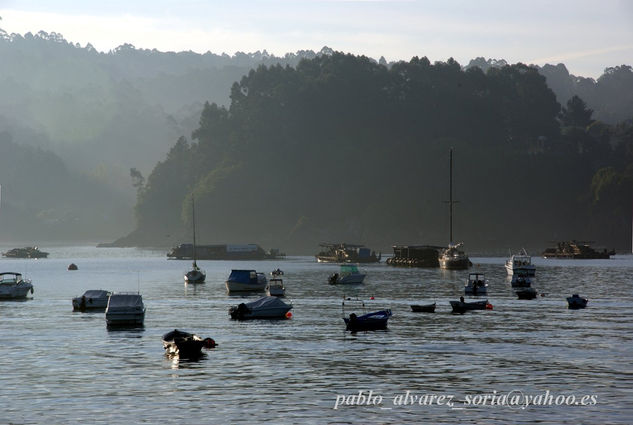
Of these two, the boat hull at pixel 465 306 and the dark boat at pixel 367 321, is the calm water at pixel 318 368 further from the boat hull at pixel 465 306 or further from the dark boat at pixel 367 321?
the boat hull at pixel 465 306

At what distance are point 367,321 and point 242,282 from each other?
6344cm

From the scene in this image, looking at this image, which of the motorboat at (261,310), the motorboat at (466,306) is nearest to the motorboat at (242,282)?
the motorboat at (261,310)

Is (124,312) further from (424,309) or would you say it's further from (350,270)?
(350,270)

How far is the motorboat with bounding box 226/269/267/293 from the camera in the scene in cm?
16150

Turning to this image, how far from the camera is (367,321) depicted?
101 meters

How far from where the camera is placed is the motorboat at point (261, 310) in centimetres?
11350

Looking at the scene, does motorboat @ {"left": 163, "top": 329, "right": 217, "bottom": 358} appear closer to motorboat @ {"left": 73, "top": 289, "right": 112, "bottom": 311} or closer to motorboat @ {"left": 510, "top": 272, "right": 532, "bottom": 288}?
motorboat @ {"left": 73, "top": 289, "right": 112, "bottom": 311}

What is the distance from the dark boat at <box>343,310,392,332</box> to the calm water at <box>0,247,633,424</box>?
1303 mm

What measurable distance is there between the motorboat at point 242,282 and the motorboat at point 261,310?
4562cm

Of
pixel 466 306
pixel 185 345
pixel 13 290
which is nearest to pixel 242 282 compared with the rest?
pixel 13 290

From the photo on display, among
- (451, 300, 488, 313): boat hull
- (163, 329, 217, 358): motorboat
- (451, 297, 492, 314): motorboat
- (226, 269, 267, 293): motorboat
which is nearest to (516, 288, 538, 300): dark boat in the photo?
(451, 297, 492, 314): motorboat

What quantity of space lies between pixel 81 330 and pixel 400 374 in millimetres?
43536

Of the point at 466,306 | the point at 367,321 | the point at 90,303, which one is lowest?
the point at 466,306

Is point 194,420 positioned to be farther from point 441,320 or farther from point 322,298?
point 322,298
